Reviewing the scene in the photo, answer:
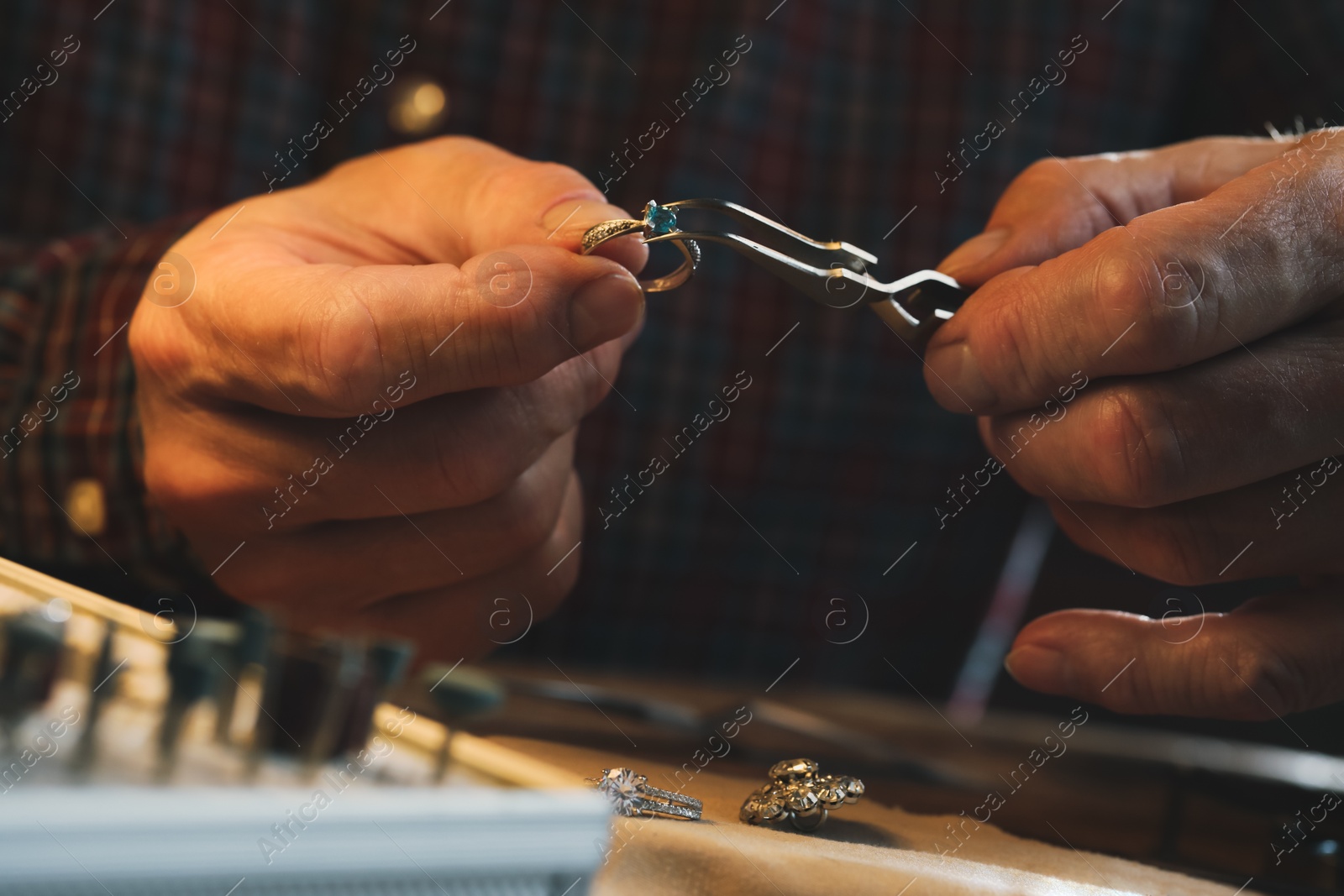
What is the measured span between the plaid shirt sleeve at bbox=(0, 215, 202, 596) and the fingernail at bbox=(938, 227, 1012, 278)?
23.6 inches

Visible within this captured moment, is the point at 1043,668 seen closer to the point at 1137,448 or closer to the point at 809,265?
the point at 1137,448

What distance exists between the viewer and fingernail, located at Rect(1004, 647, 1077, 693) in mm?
651

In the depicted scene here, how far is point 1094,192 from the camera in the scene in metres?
0.68

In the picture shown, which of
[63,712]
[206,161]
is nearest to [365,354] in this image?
[63,712]


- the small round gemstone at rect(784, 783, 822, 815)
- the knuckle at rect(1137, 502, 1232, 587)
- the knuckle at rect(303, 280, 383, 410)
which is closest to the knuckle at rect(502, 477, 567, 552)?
the knuckle at rect(303, 280, 383, 410)

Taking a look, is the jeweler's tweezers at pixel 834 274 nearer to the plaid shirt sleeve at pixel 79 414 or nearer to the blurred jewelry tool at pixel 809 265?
the blurred jewelry tool at pixel 809 265

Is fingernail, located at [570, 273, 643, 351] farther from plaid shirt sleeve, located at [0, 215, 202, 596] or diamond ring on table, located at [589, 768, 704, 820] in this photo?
plaid shirt sleeve, located at [0, 215, 202, 596]

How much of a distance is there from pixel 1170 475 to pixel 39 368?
36.2 inches

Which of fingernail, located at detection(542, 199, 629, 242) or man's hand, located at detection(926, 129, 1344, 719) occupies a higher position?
fingernail, located at detection(542, 199, 629, 242)

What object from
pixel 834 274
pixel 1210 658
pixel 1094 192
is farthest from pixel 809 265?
pixel 1210 658

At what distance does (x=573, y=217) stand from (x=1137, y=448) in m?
0.34

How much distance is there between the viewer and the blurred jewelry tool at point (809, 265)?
568mm

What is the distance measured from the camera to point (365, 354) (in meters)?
0.55

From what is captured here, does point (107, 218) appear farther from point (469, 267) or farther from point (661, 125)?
point (469, 267)
